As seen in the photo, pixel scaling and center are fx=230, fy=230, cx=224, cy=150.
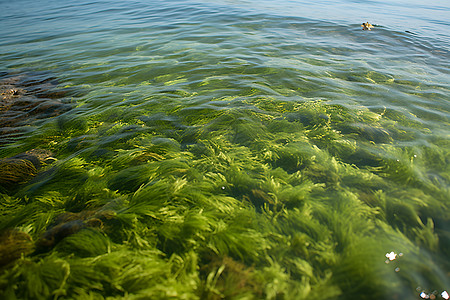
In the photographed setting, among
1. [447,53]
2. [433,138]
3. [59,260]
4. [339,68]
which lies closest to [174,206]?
[59,260]

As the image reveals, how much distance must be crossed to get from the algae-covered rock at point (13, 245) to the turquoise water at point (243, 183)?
0.17 ft

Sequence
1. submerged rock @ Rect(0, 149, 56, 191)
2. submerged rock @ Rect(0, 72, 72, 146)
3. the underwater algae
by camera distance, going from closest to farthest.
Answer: the underwater algae
submerged rock @ Rect(0, 149, 56, 191)
submerged rock @ Rect(0, 72, 72, 146)

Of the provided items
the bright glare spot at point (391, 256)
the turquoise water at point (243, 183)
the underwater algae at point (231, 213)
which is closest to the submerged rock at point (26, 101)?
the turquoise water at point (243, 183)

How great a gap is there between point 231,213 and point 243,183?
37 cm

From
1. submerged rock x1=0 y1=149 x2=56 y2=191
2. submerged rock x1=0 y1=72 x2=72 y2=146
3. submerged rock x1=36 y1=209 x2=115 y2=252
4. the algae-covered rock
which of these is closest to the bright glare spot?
submerged rock x1=36 y1=209 x2=115 y2=252

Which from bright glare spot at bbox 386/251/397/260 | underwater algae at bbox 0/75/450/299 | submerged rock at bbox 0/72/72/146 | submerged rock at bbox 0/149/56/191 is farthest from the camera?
submerged rock at bbox 0/72/72/146

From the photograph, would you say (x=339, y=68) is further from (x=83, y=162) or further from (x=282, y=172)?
(x=83, y=162)

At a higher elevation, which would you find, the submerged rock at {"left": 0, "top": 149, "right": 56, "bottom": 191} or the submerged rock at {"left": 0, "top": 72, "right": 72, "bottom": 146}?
the submerged rock at {"left": 0, "top": 72, "right": 72, "bottom": 146}

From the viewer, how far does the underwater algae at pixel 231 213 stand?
136cm

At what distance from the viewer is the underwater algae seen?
1358mm

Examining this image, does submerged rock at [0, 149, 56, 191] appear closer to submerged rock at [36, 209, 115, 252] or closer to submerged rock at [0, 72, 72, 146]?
submerged rock at [0, 72, 72, 146]

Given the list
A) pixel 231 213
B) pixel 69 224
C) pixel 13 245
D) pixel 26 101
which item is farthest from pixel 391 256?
pixel 26 101

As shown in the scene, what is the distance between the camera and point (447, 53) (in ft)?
19.5

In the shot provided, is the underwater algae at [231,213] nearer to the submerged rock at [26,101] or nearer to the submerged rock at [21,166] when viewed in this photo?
the submerged rock at [21,166]
